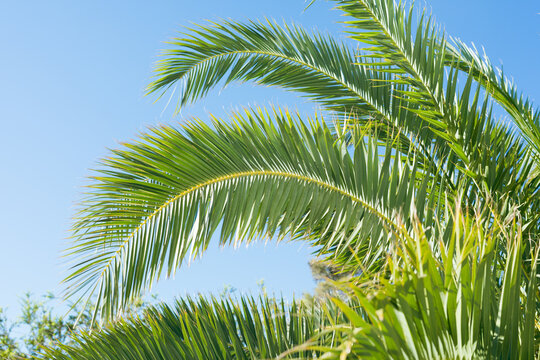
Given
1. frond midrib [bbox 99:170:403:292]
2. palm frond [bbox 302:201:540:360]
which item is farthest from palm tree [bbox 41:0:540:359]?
palm frond [bbox 302:201:540:360]

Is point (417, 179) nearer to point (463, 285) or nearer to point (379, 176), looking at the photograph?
point (379, 176)

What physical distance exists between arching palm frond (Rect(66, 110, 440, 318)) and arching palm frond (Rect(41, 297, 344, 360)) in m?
0.28

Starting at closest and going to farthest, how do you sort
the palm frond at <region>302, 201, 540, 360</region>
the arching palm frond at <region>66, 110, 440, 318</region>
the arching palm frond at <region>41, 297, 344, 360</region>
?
the palm frond at <region>302, 201, 540, 360</region> < the arching palm frond at <region>41, 297, 344, 360</region> < the arching palm frond at <region>66, 110, 440, 318</region>

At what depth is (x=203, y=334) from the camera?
2.44 metres

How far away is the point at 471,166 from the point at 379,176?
0.61 metres

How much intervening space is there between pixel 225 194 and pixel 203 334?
0.92 m

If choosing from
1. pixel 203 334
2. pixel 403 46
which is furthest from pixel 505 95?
pixel 203 334

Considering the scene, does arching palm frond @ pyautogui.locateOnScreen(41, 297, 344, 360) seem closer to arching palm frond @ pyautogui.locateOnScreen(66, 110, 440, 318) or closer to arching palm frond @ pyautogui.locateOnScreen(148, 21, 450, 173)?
arching palm frond @ pyautogui.locateOnScreen(66, 110, 440, 318)

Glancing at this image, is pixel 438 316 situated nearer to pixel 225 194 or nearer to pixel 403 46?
pixel 225 194

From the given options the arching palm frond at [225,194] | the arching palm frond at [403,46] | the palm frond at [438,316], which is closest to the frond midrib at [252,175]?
the arching palm frond at [225,194]

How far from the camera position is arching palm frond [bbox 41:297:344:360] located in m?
2.42

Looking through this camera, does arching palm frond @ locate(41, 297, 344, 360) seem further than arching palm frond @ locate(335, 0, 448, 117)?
No

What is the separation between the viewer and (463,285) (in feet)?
4.22

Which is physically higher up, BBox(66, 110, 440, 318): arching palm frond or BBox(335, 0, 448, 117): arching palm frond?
BBox(335, 0, 448, 117): arching palm frond
